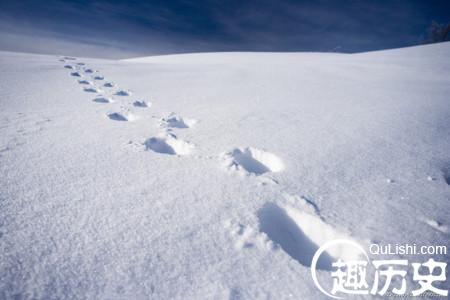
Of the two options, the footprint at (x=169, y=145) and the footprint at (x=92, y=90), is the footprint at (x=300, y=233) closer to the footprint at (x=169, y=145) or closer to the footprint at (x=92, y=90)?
the footprint at (x=169, y=145)

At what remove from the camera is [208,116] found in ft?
6.51

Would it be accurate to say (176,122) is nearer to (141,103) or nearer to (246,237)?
(141,103)

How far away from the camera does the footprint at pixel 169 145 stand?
1.47m

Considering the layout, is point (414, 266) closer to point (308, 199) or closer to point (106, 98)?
point (308, 199)

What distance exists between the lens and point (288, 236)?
0.96m

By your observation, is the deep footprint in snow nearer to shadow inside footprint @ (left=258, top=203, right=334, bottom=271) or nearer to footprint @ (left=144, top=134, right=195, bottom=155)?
footprint @ (left=144, top=134, right=195, bottom=155)

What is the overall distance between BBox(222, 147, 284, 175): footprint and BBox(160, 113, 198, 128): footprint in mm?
564

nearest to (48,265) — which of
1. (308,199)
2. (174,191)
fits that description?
(174,191)

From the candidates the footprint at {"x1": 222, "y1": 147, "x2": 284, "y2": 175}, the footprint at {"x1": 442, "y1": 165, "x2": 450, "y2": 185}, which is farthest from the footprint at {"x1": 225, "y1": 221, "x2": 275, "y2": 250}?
the footprint at {"x1": 442, "y1": 165, "x2": 450, "y2": 185}

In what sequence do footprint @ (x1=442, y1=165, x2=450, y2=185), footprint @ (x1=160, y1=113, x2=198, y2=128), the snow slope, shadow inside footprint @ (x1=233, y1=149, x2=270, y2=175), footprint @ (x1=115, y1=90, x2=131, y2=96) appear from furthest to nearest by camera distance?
1. footprint @ (x1=115, y1=90, x2=131, y2=96)
2. footprint @ (x1=160, y1=113, x2=198, y2=128)
3. shadow inside footprint @ (x1=233, y1=149, x2=270, y2=175)
4. footprint @ (x1=442, y1=165, x2=450, y2=185)
5. the snow slope

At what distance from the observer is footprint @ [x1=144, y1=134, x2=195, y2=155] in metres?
1.47

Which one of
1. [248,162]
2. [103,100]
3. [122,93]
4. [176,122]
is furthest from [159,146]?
[122,93]

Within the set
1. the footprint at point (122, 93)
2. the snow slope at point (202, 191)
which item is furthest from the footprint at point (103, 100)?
the footprint at point (122, 93)

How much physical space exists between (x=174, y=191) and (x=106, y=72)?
11.5 ft
